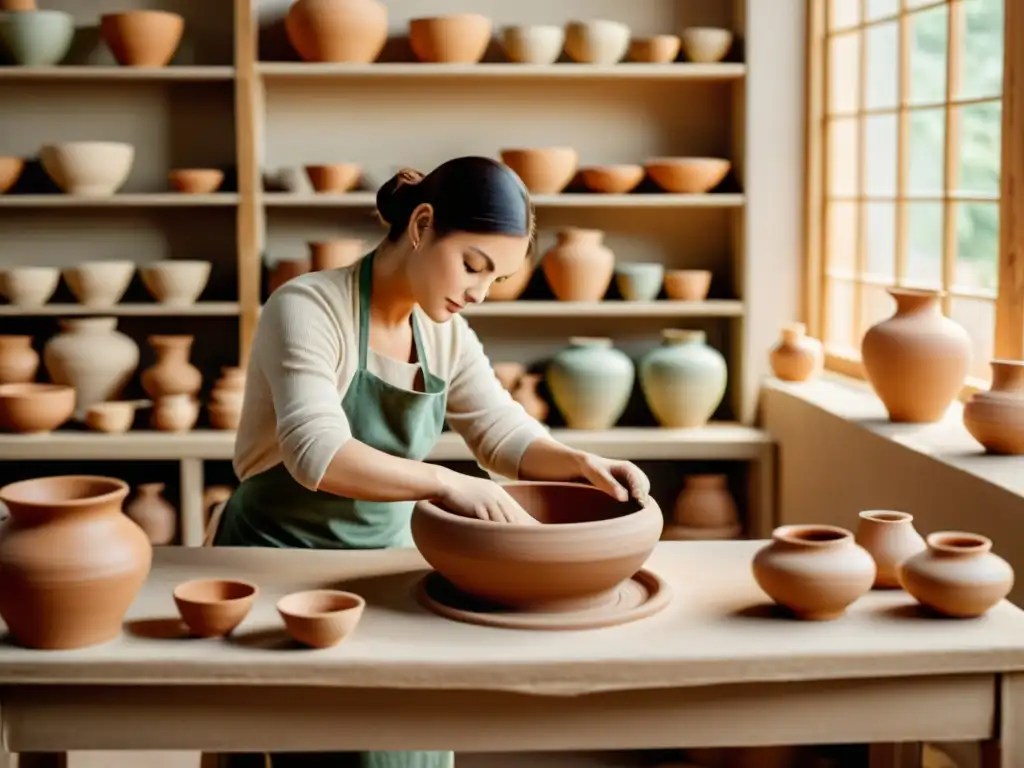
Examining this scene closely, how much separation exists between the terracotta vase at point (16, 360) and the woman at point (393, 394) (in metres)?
2.01

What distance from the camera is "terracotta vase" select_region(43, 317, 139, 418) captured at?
4.12 meters

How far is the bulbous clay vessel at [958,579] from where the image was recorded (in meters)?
1.68

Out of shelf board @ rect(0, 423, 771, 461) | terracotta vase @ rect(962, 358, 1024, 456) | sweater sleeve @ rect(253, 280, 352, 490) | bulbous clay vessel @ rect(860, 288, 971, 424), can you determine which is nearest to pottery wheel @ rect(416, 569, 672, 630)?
sweater sleeve @ rect(253, 280, 352, 490)

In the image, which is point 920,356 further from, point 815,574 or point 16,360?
point 16,360

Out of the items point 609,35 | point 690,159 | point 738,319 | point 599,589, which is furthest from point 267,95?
point 599,589

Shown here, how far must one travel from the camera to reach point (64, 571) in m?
1.57

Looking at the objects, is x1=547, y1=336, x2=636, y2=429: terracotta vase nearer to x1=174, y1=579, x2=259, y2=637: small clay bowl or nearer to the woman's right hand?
the woman's right hand

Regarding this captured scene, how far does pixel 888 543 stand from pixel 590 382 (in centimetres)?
228

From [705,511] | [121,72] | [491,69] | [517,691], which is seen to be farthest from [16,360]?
[517,691]

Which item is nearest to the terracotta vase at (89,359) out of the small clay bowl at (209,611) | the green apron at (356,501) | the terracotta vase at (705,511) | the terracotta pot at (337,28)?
the terracotta pot at (337,28)

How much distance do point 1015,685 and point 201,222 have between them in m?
3.39

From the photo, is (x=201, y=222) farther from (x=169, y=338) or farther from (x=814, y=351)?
(x=814, y=351)

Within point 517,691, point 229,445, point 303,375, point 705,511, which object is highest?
point 303,375

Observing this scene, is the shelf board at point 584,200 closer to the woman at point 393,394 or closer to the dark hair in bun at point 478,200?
the woman at point 393,394
